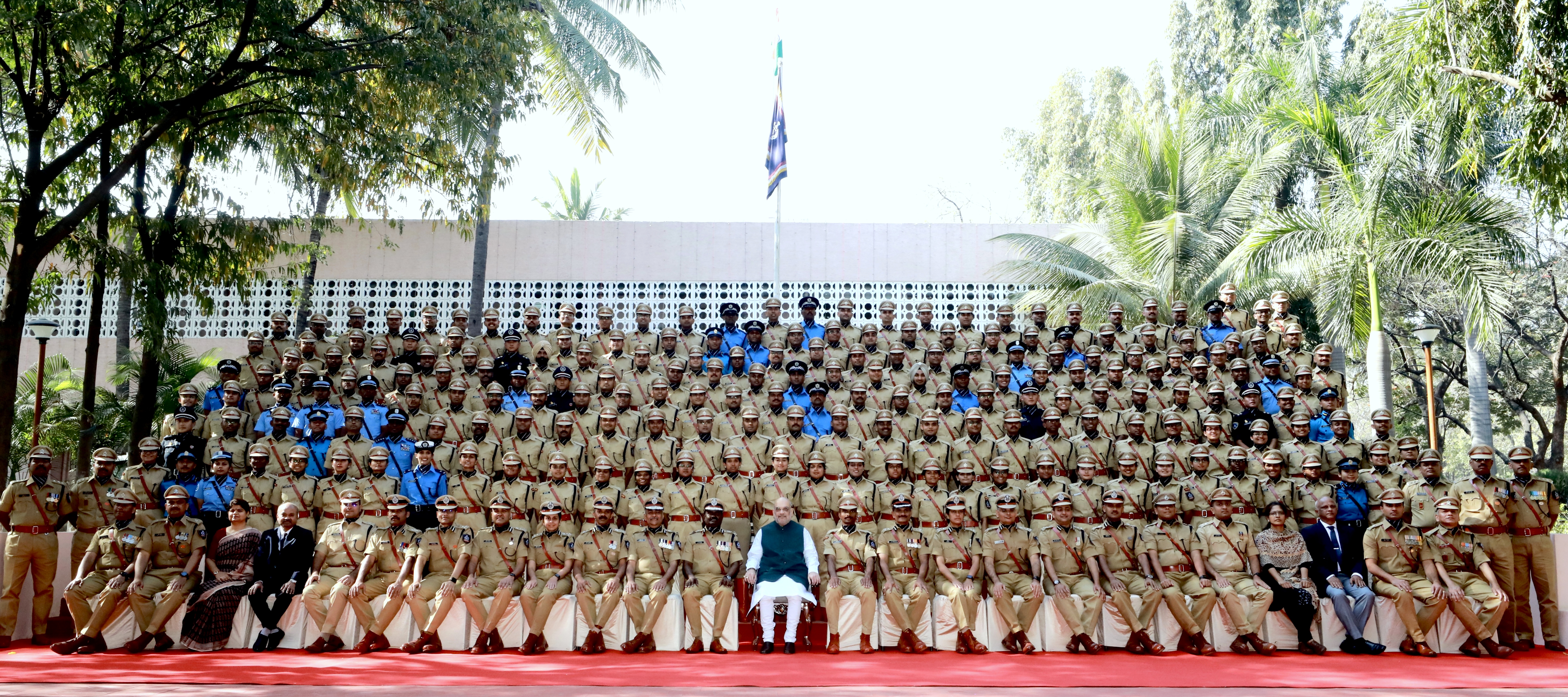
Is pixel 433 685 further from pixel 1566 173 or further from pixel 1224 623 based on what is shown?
pixel 1566 173

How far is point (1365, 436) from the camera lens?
34.6 metres

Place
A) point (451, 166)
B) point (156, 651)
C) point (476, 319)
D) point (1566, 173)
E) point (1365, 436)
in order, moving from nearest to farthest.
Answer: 1. point (156, 651)
2. point (1566, 173)
3. point (451, 166)
4. point (476, 319)
5. point (1365, 436)

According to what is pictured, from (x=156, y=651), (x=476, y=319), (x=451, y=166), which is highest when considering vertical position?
→ (x=451, y=166)

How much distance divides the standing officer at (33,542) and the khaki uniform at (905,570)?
5076mm

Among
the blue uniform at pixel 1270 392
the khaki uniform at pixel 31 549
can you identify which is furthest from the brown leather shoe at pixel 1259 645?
the khaki uniform at pixel 31 549

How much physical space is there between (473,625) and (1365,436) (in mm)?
33327

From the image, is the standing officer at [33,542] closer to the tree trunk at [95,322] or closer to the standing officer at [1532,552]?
the tree trunk at [95,322]

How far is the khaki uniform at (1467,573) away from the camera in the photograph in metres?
7.87

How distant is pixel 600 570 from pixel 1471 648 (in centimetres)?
621

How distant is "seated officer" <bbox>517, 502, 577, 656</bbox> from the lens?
7.76 meters

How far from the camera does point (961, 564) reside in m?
8.23

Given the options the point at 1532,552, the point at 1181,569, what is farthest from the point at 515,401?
the point at 1532,552

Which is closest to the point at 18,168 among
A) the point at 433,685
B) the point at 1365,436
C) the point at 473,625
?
the point at 473,625

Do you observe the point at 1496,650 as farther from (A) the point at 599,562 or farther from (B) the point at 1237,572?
(A) the point at 599,562
